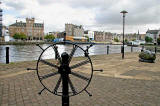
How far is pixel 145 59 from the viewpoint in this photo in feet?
39.6

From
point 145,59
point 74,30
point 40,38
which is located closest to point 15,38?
point 40,38

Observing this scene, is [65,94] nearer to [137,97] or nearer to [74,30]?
[137,97]

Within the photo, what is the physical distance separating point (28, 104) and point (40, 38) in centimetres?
13805

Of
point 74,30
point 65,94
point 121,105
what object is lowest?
point 121,105

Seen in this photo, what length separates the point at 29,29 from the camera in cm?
13075

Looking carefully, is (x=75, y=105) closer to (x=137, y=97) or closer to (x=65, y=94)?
(x=65, y=94)

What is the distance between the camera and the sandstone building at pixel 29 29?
12769 centimetres

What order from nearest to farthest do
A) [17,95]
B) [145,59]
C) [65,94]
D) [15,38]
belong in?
[65,94], [17,95], [145,59], [15,38]

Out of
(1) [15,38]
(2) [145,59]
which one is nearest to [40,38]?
(1) [15,38]

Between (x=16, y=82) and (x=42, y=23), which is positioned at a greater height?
(x=42, y=23)

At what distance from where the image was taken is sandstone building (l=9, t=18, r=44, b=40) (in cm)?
12769

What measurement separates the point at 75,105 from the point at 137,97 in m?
1.95

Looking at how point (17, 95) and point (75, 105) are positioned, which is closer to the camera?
point (75, 105)

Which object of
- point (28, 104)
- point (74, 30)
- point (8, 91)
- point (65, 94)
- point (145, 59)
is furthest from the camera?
point (74, 30)
